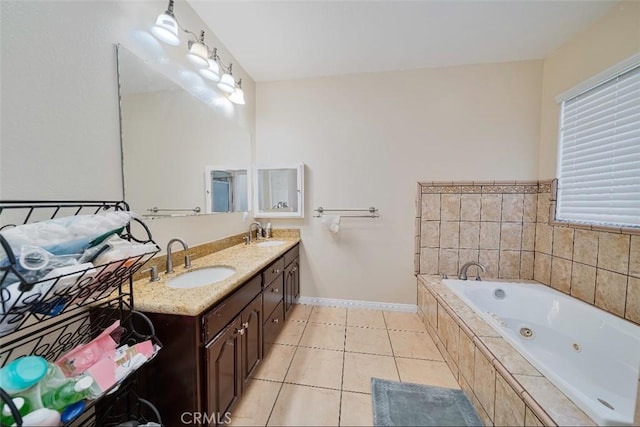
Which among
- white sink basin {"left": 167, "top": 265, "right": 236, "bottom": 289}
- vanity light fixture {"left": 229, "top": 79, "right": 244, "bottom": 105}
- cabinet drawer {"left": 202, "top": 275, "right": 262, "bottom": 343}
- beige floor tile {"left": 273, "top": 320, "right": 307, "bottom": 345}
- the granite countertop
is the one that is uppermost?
vanity light fixture {"left": 229, "top": 79, "right": 244, "bottom": 105}

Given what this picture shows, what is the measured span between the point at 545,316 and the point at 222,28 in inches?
135

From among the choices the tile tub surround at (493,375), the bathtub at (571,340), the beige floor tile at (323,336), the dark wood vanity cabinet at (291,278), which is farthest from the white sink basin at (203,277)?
the bathtub at (571,340)

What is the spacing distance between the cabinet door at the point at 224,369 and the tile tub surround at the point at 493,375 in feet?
4.35

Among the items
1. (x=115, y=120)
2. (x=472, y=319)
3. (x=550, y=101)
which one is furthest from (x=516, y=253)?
(x=115, y=120)

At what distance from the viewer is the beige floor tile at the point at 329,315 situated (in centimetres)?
237

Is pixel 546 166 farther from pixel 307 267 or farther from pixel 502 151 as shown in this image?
pixel 307 267

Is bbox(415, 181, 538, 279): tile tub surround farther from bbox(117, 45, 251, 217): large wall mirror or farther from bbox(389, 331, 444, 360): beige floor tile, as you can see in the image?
bbox(117, 45, 251, 217): large wall mirror

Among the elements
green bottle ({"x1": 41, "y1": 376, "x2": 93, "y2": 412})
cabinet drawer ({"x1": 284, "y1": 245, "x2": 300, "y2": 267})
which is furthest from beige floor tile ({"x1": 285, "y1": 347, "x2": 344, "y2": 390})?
green bottle ({"x1": 41, "y1": 376, "x2": 93, "y2": 412})

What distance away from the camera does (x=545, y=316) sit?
191 cm

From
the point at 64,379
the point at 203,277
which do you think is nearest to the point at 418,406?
the point at 203,277

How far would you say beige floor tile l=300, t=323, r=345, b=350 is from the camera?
197cm

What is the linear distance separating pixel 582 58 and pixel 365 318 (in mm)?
2837

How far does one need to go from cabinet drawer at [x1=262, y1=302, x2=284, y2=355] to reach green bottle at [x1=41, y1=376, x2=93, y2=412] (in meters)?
1.09

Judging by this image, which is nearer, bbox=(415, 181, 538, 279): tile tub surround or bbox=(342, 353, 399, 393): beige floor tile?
bbox=(342, 353, 399, 393): beige floor tile
